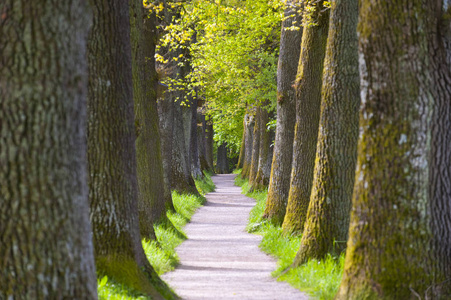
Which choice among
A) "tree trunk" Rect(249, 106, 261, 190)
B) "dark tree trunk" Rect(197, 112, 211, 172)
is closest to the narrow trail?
"tree trunk" Rect(249, 106, 261, 190)

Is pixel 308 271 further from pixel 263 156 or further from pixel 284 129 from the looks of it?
pixel 263 156

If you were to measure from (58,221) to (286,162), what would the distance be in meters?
11.4

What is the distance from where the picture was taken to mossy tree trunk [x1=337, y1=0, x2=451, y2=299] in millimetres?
5742

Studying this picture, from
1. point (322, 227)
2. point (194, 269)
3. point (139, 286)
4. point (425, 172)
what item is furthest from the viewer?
point (194, 269)

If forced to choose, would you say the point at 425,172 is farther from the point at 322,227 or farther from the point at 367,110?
the point at 322,227

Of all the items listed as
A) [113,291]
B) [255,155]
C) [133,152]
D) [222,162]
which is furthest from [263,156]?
[222,162]

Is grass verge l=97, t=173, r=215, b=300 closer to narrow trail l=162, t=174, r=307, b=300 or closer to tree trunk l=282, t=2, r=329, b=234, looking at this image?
narrow trail l=162, t=174, r=307, b=300

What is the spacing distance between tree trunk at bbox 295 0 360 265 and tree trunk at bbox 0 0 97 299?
537 cm

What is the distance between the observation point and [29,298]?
4.13 m

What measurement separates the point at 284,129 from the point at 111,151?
350 inches

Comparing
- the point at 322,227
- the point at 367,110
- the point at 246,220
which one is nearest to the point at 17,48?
the point at 367,110

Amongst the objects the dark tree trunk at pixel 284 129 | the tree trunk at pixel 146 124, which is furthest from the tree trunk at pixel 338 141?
the dark tree trunk at pixel 284 129

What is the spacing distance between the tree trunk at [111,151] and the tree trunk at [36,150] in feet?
8.92

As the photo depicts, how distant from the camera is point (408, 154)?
5734mm
